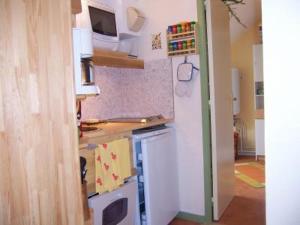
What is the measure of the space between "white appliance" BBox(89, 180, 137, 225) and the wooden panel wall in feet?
0.54

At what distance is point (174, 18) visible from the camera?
2570 mm

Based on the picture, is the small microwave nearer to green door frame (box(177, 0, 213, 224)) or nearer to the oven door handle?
green door frame (box(177, 0, 213, 224))

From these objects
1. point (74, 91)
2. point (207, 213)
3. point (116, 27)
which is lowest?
point (207, 213)

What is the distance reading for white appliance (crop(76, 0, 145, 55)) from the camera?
7.09ft

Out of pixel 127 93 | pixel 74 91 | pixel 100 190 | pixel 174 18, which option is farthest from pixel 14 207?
pixel 174 18

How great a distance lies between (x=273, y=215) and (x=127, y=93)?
2.13 metres

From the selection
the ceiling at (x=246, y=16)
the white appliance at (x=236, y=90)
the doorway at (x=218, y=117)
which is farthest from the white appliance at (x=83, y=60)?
the white appliance at (x=236, y=90)

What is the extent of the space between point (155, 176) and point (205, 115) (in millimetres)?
742

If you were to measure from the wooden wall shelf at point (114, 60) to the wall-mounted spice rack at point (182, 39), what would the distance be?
35 centimetres

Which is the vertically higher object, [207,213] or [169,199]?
Result: [169,199]

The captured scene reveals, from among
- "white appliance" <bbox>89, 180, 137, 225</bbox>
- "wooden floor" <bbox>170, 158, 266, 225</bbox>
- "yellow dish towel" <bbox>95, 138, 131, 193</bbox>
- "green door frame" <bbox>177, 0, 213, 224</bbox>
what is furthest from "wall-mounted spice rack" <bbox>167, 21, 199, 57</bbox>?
"wooden floor" <bbox>170, 158, 266, 225</bbox>

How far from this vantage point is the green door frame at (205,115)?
2453 mm

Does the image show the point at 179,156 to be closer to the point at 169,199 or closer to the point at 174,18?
the point at 169,199

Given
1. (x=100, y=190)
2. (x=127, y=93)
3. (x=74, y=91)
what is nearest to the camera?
(x=74, y=91)
